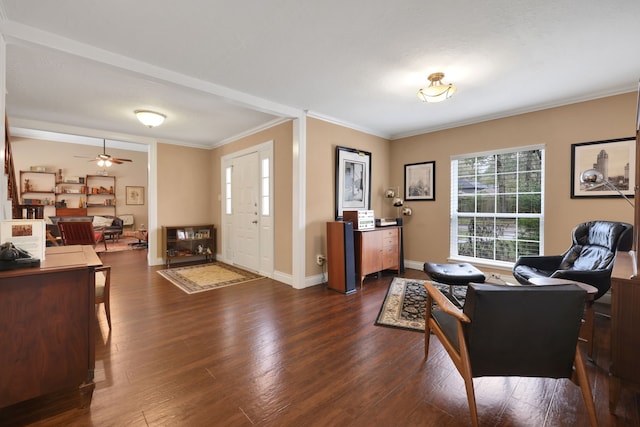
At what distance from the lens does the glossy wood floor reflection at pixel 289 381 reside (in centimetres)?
154

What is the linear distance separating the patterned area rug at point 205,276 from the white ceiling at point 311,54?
2528mm

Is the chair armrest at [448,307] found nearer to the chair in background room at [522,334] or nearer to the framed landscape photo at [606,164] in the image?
the chair in background room at [522,334]

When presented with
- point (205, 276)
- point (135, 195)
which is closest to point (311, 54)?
point (205, 276)

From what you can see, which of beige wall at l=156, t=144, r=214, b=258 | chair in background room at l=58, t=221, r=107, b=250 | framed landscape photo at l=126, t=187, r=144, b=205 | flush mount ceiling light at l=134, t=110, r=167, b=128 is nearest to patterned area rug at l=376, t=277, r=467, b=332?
flush mount ceiling light at l=134, t=110, r=167, b=128

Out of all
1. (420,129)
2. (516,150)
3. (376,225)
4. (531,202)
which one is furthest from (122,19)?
(531,202)

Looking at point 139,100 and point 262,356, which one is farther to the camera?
point 139,100

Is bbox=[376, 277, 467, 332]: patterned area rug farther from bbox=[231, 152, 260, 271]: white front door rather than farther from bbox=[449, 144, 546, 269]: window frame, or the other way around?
bbox=[231, 152, 260, 271]: white front door

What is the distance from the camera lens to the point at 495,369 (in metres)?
1.50

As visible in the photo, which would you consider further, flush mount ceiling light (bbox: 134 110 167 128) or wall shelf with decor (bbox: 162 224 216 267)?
wall shelf with decor (bbox: 162 224 216 267)

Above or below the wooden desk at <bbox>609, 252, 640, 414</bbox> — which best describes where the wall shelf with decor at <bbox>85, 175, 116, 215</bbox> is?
above

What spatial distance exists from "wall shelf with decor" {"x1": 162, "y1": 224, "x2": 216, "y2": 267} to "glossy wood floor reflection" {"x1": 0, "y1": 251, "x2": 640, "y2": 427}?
258 centimetres

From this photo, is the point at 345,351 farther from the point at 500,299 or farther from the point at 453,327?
the point at 500,299

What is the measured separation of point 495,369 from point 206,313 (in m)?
2.69

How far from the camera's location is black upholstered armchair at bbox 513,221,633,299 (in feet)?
8.15
